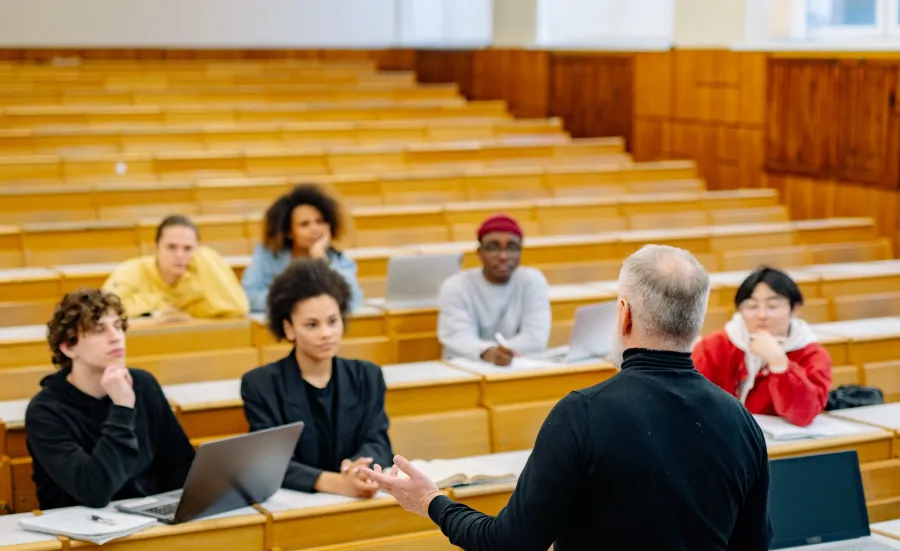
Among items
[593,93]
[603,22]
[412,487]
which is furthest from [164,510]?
[603,22]

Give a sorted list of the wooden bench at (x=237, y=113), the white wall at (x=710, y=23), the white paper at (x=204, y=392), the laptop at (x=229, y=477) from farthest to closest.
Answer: the white wall at (x=710, y=23) → the wooden bench at (x=237, y=113) → the white paper at (x=204, y=392) → the laptop at (x=229, y=477)

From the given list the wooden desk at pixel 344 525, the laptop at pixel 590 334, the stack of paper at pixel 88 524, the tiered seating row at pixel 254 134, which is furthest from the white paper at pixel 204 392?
the tiered seating row at pixel 254 134

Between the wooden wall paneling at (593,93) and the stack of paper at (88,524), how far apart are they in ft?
15.1

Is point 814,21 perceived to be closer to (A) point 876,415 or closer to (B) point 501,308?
(B) point 501,308

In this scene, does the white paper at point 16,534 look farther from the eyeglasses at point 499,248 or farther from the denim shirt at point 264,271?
the eyeglasses at point 499,248

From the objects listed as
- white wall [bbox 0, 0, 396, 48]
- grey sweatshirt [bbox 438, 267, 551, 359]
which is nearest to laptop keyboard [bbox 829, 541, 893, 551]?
grey sweatshirt [bbox 438, 267, 551, 359]

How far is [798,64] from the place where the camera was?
530 cm

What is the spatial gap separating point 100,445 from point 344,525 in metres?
0.45

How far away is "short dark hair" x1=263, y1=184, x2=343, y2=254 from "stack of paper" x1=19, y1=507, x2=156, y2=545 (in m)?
1.54

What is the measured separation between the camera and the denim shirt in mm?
3614

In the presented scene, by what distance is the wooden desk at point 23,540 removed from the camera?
201cm

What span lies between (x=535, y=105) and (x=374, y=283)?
10.3 feet

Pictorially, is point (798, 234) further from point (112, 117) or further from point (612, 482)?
point (612, 482)

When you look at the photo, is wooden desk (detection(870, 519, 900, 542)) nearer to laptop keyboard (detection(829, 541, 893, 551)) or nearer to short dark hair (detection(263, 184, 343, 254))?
laptop keyboard (detection(829, 541, 893, 551))
